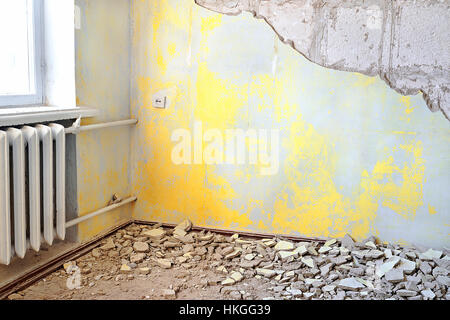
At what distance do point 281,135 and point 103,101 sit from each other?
1.22 m

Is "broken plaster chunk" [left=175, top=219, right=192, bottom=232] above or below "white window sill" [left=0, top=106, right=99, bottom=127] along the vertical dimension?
below

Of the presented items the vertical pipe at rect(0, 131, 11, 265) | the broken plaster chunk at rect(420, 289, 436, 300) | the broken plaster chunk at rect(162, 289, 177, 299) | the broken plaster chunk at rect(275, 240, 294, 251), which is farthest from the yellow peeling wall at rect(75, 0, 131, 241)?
the broken plaster chunk at rect(420, 289, 436, 300)

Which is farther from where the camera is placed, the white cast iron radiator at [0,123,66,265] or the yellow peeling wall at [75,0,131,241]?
the yellow peeling wall at [75,0,131,241]

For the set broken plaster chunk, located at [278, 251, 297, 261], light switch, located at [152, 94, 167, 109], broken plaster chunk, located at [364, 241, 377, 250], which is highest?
light switch, located at [152, 94, 167, 109]

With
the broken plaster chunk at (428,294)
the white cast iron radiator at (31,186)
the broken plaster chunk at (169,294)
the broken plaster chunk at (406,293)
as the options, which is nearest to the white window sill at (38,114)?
the white cast iron radiator at (31,186)

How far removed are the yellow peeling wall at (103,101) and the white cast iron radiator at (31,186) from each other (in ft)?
0.98

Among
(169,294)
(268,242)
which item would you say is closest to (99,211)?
(169,294)

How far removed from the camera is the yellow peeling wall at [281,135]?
3014 mm

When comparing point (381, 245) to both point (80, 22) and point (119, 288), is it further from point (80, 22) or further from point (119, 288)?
point (80, 22)

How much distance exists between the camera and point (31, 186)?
8.19ft

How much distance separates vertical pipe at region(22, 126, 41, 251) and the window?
325mm

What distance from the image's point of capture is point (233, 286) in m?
2.63

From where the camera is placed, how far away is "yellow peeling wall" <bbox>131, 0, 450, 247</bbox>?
3014mm

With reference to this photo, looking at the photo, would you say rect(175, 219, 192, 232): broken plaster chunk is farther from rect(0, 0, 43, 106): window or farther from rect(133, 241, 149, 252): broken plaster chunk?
rect(0, 0, 43, 106): window
